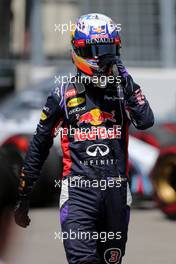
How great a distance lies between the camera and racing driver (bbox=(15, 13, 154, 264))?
430cm

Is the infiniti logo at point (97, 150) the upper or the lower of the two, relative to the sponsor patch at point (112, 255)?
upper

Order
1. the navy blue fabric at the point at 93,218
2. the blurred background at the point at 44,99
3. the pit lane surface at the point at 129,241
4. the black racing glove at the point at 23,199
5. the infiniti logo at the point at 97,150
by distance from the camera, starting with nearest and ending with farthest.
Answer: the navy blue fabric at the point at 93,218
the infiniti logo at the point at 97,150
the black racing glove at the point at 23,199
the pit lane surface at the point at 129,241
the blurred background at the point at 44,99

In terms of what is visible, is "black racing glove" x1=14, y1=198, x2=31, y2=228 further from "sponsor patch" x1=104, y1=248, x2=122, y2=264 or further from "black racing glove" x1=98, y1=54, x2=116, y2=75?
"black racing glove" x1=98, y1=54, x2=116, y2=75

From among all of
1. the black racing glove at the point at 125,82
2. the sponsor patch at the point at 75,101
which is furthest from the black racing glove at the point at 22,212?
the black racing glove at the point at 125,82

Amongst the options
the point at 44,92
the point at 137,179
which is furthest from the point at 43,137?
the point at 44,92

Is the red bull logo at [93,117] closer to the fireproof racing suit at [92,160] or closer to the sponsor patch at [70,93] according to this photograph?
the fireproof racing suit at [92,160]

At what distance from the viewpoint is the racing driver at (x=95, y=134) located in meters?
4.30

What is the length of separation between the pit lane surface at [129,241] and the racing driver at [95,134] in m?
2.07

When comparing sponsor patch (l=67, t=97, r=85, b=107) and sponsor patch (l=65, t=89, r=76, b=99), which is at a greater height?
sponsor patch (l=65, t=89, r=76, b=99)

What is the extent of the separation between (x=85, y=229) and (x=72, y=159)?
362 mm

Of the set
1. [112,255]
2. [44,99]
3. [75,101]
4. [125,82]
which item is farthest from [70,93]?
[44,99]

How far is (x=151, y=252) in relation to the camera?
7.16m

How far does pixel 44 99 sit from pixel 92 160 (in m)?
8.54

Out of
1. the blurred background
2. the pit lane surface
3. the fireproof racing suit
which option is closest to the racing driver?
the fireproof racing suit
